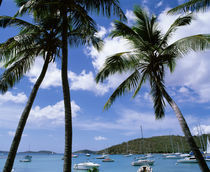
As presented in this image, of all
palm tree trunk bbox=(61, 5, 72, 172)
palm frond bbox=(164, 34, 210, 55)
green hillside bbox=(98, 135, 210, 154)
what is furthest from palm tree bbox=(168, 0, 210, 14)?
green hillside bbox=(98, 135, 210, 154)

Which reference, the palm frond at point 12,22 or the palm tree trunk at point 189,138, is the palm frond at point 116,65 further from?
the palm frond at point 12,22

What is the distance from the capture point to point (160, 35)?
826 centimetres

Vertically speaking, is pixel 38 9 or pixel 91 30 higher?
pixel 38 9

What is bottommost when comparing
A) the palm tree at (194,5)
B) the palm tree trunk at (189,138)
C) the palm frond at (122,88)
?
the palm tree trunk at (189,138)

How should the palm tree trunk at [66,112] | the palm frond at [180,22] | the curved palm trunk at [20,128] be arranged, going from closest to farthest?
the palm tree trunk at [66,112] → the curved palm trunk at [20,128] → the palm frond at [180,22]

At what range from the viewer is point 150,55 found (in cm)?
728

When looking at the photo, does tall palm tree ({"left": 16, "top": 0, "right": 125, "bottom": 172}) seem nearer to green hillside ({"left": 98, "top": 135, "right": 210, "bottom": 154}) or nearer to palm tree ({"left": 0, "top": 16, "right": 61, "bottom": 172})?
palm tree ({"left": 0, "top": 16, "right": 61, "bottom": 172})

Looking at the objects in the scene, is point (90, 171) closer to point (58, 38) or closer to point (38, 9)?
point (58, 38)

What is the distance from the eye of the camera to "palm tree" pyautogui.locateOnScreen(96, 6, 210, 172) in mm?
6379

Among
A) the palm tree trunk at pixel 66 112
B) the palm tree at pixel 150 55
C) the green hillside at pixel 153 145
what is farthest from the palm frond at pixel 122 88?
the green hillside at pixel 153 145

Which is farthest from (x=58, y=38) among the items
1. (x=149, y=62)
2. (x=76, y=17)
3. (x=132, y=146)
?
(x=132, y=146)

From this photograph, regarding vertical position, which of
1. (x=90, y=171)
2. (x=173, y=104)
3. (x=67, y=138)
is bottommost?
(x=90, y=171)

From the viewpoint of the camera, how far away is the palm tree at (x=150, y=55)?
638cm

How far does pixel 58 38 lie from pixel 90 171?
19.1 ft
